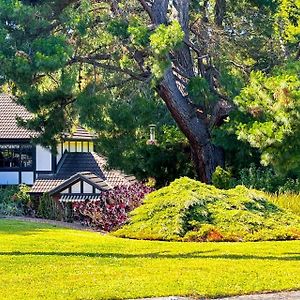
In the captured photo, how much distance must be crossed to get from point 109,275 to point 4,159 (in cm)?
3043

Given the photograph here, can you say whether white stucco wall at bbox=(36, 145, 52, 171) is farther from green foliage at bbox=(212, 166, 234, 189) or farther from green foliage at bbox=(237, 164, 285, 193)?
green foliage at bbox=(237, 164, 285, 193)

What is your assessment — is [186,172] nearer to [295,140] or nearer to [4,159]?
[295,140]

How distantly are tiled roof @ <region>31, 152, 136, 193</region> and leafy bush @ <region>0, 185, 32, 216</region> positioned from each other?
97.4 inches

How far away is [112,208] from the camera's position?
20.0 meters

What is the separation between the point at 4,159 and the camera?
40.0 meters

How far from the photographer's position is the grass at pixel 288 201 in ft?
63.5

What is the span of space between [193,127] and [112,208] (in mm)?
5249

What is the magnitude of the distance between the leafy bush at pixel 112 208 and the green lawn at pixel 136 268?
3.48 metres

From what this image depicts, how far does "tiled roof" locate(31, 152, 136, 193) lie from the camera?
120 feet

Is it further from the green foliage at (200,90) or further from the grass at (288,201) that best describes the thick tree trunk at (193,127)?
the grass at (288,201)

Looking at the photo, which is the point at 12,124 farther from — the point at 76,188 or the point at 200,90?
the point at 200,90

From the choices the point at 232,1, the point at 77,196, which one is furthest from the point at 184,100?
the point at 77,196

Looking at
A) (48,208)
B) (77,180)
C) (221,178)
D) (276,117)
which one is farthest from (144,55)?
(77,180)

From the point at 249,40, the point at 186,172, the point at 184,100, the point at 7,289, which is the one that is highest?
the point at 249,40
